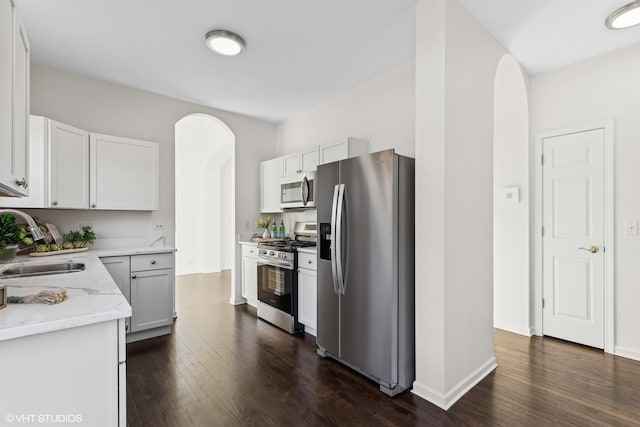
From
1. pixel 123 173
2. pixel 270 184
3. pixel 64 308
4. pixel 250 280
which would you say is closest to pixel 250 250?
pixel 250 280

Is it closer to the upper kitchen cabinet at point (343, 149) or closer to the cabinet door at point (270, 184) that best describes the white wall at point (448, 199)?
the upper kitchen cabinet at point (343, 149)

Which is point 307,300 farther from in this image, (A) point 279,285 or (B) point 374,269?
(B) point 374,269

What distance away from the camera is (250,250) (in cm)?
413

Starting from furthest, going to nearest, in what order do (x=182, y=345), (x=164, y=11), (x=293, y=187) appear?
(x=293, y=187) → (x=182, y=345) → (x=164, y=11)

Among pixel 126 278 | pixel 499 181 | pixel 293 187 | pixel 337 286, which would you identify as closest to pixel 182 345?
pixel 126 278

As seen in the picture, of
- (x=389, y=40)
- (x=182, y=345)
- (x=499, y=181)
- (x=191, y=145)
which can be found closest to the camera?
(x=389, y=40)

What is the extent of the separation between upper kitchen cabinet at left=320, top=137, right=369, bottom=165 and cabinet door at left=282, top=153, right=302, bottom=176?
475 millimetres

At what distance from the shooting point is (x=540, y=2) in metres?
2.11

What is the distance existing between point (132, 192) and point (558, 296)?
471cm

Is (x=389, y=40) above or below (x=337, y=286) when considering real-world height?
above

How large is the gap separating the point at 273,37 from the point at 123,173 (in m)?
2.20

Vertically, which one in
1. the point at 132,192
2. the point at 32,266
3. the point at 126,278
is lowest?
the point at 126,278

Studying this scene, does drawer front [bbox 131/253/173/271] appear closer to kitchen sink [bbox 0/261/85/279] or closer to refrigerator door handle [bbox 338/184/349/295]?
kitchen sink [bbox 0/261/85/279]

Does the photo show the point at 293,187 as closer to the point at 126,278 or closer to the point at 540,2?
the point at 126,278
